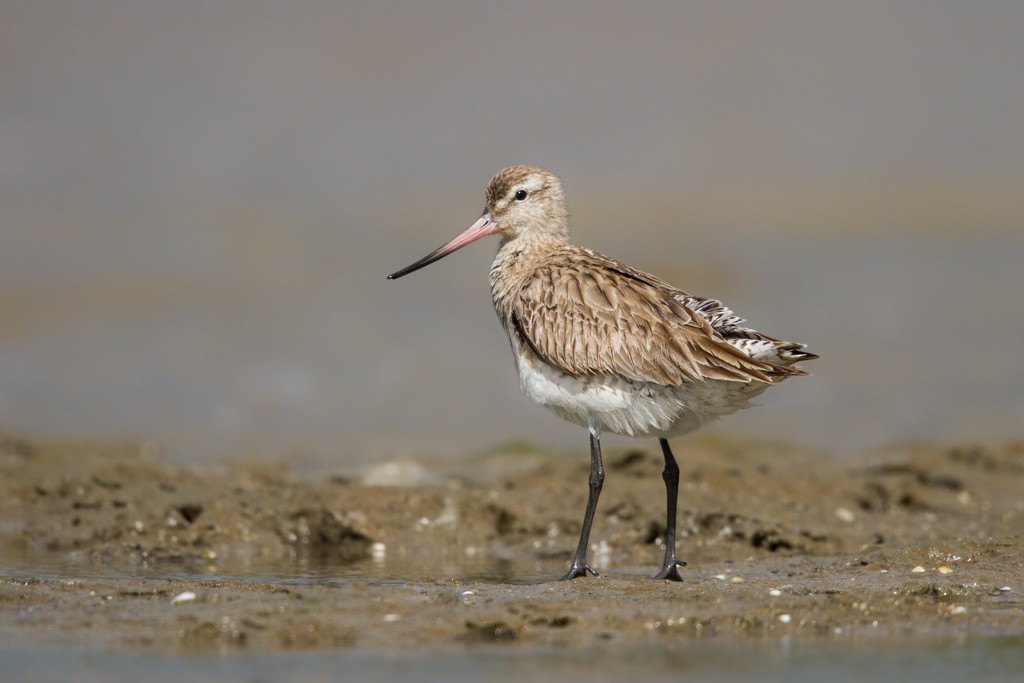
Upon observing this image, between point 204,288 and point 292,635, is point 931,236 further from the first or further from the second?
point 292,635

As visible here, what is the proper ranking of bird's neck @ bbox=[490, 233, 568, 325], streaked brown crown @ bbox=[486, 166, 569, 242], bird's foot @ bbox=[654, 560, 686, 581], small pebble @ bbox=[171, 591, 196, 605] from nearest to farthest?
small pebble @ bbox=[171, 591, 196, 605] → bird's foot @ bbox=[654, 560, 686, 581] → bird's neck @ bbox=[490, 233, 568, 325] → streaked brown crown @ bbox=[486, 166, 569, 242]

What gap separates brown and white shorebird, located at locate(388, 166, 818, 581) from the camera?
823 cm

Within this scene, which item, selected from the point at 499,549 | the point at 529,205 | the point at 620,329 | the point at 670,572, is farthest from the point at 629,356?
the point at 499,549

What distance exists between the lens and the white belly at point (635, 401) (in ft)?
27.3

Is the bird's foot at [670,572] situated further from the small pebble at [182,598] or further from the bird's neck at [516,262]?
the small pebble at [182,598]

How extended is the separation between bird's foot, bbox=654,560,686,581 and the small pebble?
2483 millimetres

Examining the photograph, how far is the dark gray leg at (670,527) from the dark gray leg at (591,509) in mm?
380

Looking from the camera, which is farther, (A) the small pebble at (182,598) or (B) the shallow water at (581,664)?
(A) the small pebble at (182,598)

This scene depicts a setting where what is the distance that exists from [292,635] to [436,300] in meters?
9.94

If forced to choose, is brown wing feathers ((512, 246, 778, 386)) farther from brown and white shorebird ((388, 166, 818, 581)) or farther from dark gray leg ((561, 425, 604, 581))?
dark gray leg ((561, 425, 604, 581))

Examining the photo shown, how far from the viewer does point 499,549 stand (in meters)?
9.82

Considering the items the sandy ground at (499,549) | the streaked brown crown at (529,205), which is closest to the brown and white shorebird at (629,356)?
the streaked brown crown at (529,205)

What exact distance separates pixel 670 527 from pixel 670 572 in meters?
0.40

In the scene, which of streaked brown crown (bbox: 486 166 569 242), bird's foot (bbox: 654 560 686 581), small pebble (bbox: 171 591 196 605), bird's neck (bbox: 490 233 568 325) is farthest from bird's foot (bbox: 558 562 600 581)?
streaked brown crown (bbox: 486 166 569 242)
